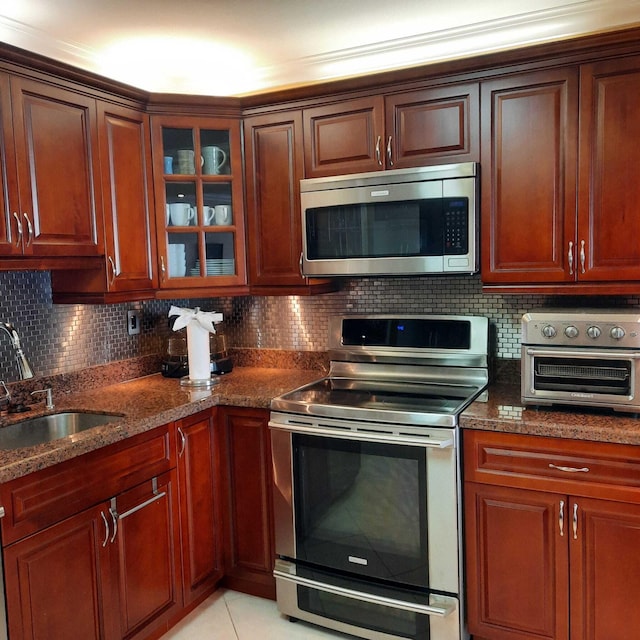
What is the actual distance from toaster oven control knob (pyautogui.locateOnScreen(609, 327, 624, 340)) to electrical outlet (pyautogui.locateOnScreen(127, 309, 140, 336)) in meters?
2.11

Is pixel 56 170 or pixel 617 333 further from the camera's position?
pixel 56 170

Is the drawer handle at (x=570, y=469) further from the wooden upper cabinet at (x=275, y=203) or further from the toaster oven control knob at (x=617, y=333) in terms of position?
the wooden upper cabinet at (x=275, y=203)

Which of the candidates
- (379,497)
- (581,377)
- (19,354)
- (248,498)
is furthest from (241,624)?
(581,377)

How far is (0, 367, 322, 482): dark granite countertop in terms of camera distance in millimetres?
1793

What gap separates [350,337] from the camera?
111 inches

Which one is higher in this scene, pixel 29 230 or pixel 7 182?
pixel 7 182

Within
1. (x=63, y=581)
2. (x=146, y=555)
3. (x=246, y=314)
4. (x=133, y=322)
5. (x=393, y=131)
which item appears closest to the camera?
(x=63, y=581)

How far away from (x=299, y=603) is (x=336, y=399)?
2.72 ft

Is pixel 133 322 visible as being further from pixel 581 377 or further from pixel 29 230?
pixel 581 377

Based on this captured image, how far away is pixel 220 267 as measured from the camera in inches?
110

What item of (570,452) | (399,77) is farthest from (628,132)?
(570,452)

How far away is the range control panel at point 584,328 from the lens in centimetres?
194

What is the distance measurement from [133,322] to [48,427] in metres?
0.76

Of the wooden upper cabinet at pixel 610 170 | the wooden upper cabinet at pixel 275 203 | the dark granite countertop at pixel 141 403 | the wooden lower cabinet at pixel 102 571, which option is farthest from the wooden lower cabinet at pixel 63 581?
the wooden upper cabinet at pixel 610 170
